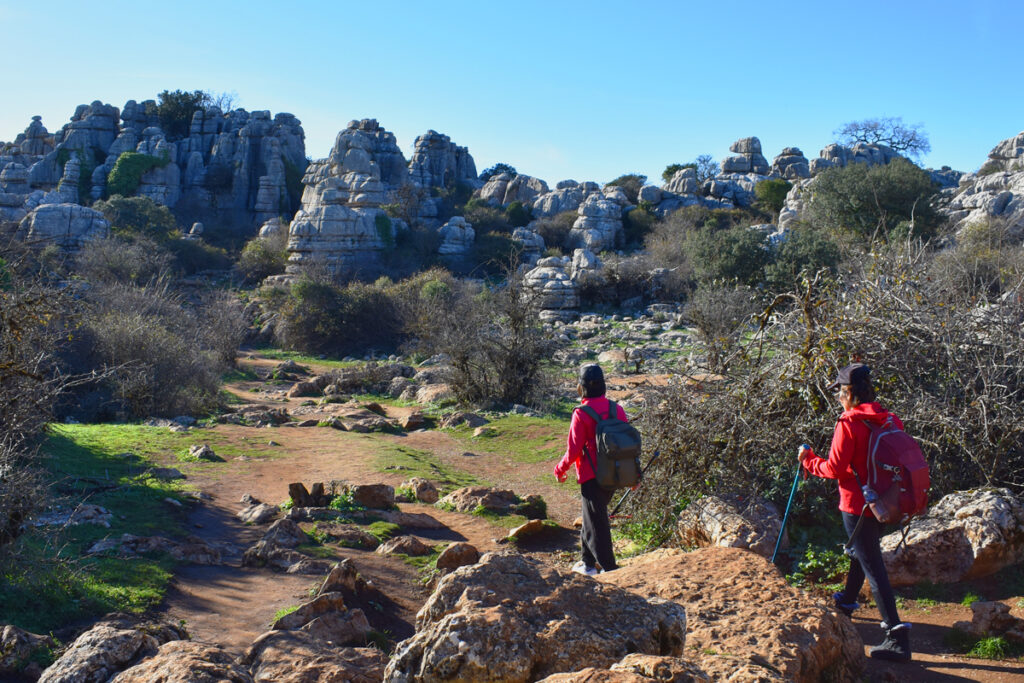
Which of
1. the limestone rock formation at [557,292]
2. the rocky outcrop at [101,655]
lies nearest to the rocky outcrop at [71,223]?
the limestone rock formation at [557,292]

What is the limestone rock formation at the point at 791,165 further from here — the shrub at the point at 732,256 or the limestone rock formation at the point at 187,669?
the limestone rock formation at the point at 187,669

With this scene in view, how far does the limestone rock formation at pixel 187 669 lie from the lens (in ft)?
8.54

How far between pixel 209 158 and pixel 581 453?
149 feet

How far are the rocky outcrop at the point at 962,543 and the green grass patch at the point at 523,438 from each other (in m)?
5.49

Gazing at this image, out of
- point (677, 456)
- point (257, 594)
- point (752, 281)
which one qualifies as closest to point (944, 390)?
point (677, 456)

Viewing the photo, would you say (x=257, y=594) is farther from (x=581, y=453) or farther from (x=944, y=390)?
(x=944, y=390)

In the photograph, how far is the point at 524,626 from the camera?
257 centimetres

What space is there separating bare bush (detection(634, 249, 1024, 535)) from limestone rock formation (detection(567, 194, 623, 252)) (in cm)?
2986

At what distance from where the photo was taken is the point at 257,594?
15.7 feet

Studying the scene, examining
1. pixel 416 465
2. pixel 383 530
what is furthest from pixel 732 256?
pixel 383 530

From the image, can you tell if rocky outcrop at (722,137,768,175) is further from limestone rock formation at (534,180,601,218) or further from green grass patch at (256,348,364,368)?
green grass patch at (256,348,364,368)

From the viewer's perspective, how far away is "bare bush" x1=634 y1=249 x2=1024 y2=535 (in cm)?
511

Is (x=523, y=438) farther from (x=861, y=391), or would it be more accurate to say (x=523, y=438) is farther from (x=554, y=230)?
(x=554, y=230)

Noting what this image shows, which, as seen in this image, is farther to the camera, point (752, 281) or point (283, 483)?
point (752, 281)
